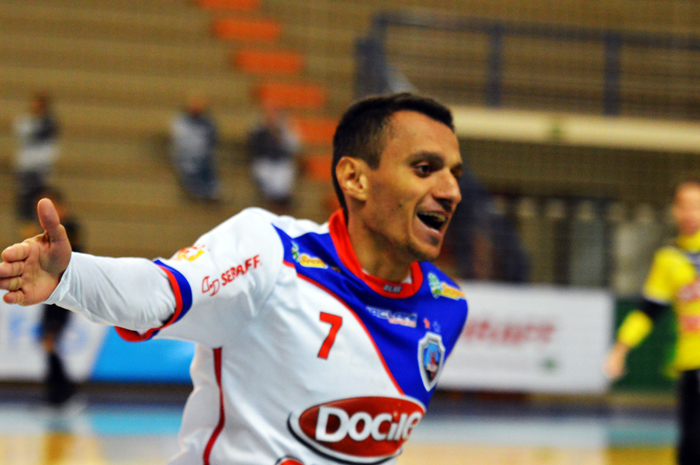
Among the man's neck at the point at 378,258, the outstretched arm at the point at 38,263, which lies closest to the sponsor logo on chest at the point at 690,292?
the man's neck at the point at 378,258

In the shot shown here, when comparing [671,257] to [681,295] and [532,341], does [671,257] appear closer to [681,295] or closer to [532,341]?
[681,295]

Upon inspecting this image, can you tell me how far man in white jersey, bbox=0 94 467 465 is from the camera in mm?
1890

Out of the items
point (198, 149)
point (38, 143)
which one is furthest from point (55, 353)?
point (198, 149)

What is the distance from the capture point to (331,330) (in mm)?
2045

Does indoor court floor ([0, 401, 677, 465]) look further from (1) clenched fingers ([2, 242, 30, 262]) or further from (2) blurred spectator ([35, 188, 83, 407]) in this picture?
(1) clenched fingers ([2, 242, 30, 262])

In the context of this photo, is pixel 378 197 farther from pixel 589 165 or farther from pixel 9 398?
pixel 589 165

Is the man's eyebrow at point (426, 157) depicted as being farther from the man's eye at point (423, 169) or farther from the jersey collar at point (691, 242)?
the jersey collar at point (691, 242)

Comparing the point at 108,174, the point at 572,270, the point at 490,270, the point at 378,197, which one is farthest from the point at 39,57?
the point at 378,197

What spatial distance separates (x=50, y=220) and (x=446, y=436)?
6.09m

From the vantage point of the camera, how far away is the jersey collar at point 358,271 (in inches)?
85.7

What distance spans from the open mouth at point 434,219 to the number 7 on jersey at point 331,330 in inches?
14.0

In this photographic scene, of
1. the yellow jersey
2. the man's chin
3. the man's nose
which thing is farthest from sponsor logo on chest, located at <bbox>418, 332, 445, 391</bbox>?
the yellow jersey

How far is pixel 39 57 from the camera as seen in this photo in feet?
37.0

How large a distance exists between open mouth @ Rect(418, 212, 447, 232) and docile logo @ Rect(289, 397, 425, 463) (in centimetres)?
48
